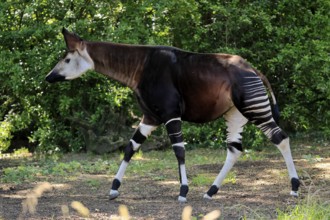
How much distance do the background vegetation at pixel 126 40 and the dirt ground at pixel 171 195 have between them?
2210mm

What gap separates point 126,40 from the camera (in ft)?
28.2

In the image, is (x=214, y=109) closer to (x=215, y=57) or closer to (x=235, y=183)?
(x=215, y=57)

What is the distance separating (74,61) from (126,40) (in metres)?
3.11

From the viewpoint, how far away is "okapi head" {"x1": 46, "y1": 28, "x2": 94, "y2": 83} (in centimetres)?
549

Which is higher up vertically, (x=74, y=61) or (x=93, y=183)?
(x=74, y=61)

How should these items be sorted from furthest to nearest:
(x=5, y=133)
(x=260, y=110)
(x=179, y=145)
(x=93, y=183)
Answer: (x=5, y=133)
(x=93, y=183)
(x=179, y=145)
(x=260, y=110)

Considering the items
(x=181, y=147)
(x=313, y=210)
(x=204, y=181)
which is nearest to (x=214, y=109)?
(x=181, y=147)

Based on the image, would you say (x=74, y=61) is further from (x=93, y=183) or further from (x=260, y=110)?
(x=260, y=110)

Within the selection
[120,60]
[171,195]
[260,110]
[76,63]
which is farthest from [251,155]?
[76,63]

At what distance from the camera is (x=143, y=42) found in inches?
353

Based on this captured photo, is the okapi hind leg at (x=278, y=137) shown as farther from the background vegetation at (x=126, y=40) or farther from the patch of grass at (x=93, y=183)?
the background vegetation at (x=126, y=40)

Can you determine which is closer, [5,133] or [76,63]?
[76,63]

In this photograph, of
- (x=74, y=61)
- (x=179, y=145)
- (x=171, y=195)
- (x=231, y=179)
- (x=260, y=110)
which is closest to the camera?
(x=260, y=110)

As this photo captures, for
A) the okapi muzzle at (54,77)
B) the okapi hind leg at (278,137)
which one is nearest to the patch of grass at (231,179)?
the okapi hind leg at (278,137)
